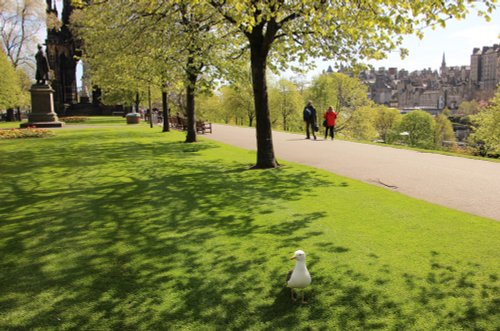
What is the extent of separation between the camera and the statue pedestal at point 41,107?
99.6 feet

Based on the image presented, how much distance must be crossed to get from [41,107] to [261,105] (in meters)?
25.2

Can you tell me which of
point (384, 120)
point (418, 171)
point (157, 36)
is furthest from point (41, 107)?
point (384, 120)

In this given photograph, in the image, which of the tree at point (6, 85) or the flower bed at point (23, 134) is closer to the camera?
the flower bed at point (23, 134)

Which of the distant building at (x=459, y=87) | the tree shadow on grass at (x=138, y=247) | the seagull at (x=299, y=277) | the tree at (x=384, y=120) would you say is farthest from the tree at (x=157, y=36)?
the distant building at (x=459, y=87)

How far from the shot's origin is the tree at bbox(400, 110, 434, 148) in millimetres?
72312

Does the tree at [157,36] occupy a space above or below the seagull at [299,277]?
above

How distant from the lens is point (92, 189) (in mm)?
9500

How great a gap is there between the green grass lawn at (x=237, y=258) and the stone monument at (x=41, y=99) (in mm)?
23995

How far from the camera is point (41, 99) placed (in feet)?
101

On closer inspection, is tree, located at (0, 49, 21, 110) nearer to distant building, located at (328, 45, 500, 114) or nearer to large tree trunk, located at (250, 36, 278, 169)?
large tree trunk, located at (250, 36, 278, 169)

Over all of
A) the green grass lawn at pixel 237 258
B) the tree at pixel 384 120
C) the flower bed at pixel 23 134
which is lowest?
the green grass lawn at pixel 237 258

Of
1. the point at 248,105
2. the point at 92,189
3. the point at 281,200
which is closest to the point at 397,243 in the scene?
the point at 281,200

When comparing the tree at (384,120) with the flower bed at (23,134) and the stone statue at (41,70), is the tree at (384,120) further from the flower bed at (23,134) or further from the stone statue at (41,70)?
the flower bed at (23,134)

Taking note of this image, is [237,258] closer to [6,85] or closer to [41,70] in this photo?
[41,70]
